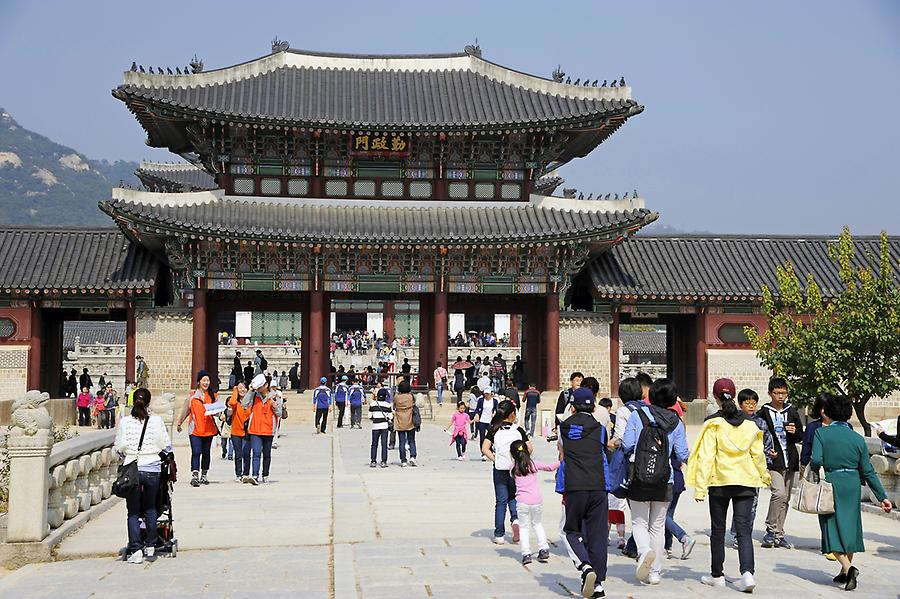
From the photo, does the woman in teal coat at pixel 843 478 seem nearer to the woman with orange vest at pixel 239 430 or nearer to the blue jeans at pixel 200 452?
the woman with orange vest at pixel 239 430

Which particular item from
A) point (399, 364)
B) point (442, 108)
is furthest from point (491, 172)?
point (399, 364)

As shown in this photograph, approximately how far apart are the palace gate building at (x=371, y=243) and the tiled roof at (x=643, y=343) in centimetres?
3179

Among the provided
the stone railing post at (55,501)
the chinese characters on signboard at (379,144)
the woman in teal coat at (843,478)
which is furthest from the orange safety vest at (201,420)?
the chinese characters on signboard at (379,144)

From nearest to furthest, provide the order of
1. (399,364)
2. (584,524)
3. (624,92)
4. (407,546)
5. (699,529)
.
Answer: (584,524), (407,546), (699,529), (624,92), (399,364)

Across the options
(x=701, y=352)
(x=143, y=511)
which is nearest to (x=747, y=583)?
(x=143, y=511)

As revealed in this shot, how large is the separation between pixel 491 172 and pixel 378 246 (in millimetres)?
5147

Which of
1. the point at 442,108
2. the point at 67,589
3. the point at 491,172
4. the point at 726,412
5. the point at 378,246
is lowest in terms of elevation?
the point at 67,589

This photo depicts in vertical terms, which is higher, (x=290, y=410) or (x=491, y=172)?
(x=491, y=172)

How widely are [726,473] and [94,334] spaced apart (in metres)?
64.8

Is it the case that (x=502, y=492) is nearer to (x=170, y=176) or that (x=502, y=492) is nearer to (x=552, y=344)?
(x=552, y=344)

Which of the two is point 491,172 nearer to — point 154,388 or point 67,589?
point 154,388

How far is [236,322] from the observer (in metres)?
61.9

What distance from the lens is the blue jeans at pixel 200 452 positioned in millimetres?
16766

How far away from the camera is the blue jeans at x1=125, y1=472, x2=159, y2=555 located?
429 inches
